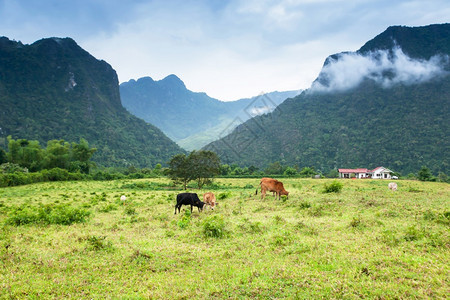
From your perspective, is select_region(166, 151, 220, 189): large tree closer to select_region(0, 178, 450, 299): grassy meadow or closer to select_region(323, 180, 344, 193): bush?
select_region(323, 180, 344, 193): bush

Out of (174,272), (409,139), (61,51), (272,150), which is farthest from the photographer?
(61,51)

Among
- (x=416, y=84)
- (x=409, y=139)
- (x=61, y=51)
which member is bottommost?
(x=409, y=139)

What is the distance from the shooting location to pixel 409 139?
87.4 meters

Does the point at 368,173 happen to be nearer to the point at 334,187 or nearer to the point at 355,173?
the point at 355,173

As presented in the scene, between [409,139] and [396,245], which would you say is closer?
[396,245]

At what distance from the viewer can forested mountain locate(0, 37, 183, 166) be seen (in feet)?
368

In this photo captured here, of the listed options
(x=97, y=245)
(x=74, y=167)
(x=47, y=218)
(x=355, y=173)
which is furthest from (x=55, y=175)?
(x=355, y=173)

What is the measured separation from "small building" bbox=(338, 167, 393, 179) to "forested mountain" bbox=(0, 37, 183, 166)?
84594mm

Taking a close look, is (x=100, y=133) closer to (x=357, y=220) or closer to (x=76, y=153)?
(x=76, y=153)

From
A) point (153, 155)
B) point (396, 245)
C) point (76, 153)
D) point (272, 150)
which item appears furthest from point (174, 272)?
point (153, 155)

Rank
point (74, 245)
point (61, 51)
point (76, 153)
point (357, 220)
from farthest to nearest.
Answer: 1. point (61, 51)
2. point (76, 153)
3. point (357, 220)
4. point (74, 245)

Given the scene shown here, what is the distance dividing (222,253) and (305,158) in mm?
97125

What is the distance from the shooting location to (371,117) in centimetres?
10719

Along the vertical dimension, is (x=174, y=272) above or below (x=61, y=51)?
below
